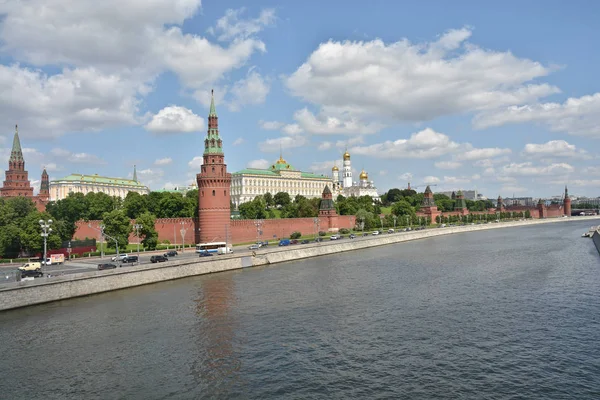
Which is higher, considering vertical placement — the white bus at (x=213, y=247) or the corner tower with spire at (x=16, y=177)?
the corner tower with spire at (x=16, y=177)

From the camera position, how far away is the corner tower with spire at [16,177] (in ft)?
321

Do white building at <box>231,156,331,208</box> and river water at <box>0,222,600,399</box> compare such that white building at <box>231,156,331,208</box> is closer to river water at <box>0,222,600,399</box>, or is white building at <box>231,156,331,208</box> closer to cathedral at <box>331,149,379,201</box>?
cathedral at <box>331,149,379,201</box>

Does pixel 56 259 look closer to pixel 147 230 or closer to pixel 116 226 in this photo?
pixel 116 226

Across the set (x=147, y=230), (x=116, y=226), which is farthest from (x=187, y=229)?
(x=116, y=226)

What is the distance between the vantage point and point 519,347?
21516 millimetres

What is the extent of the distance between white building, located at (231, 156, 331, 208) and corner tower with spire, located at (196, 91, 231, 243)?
7267 cm

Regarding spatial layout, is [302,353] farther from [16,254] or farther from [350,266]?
[16,254]

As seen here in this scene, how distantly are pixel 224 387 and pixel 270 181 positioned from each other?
5132 inches

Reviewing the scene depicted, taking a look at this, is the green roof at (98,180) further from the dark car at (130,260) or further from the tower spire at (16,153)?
the dark car at (130,260)

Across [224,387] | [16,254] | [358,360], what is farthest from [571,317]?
[16,254]

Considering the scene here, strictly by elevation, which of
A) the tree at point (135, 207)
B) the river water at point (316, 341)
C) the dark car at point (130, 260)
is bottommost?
the river water at point (316, 341)

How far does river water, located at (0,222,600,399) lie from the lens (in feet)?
58.6

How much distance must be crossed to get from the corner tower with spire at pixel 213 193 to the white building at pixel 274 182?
72.7 m

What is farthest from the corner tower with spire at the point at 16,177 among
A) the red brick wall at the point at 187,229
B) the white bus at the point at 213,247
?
the white bus at the point at 213,247
